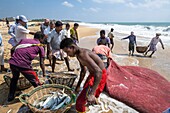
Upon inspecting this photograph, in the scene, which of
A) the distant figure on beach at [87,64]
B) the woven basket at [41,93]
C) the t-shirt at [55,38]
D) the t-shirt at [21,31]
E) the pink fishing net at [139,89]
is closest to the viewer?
the distant figure on beach at [87,64]

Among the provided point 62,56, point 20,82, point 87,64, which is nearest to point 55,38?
point 62,56

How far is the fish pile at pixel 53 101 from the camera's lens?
321 centimetres

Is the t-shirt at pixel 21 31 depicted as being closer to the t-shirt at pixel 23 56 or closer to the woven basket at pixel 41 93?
the t-shirt at pixel 23 56

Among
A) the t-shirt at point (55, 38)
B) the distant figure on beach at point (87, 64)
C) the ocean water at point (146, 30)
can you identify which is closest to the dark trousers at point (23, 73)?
the distant figure on beach at point (87, 64)

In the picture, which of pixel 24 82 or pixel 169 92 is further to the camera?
pixel 169 92

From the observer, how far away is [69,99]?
3.36 meters

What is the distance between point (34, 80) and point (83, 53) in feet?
5.43

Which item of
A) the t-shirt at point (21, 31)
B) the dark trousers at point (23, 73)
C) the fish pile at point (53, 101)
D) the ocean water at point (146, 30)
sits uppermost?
the t-shirt at point (21, 31)

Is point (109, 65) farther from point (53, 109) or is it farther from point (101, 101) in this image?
point (53, 109)

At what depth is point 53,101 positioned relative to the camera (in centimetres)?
333

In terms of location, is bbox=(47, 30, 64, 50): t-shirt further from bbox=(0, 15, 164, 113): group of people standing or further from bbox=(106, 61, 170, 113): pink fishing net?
bbox=(106, 61, 170, 113): pink fishing net

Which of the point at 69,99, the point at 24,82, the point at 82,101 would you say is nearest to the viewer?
the point at 82,101

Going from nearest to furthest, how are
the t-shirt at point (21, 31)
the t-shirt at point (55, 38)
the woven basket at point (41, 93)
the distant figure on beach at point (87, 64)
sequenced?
1. the distant figure on beach at point (87, 64)
2. the woven basket at point (41, 93)
3. the t-shirt at point (21, 31)
4. the t-shirt at point (55, 38)

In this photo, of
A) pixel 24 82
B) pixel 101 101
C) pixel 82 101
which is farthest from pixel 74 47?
pixel 24 82
